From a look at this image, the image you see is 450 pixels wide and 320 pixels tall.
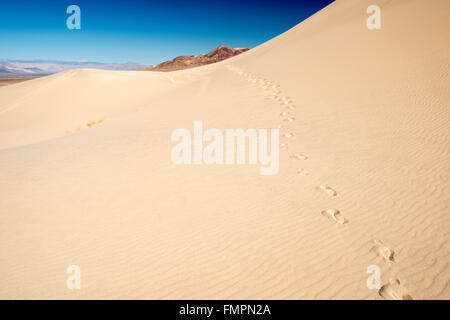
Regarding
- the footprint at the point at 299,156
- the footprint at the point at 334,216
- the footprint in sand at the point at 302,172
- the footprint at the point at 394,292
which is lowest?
the footprint at the point at 394,292

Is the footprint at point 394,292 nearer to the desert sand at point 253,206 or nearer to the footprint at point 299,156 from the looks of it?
the desert sand at point 253,206

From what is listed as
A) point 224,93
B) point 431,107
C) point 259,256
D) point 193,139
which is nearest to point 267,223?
point 259,256

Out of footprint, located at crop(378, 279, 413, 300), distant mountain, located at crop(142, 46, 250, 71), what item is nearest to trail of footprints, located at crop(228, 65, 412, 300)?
footprint, located at crop(378, 279, 413, 300)

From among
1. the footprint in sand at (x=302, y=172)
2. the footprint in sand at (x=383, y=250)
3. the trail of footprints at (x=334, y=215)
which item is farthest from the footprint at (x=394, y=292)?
the footprint in sand at (x=302, y=172)

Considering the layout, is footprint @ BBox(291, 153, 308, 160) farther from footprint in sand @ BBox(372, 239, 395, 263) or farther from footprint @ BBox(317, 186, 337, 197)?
footprint in sand @ BBox(372, 239, 395, 263)

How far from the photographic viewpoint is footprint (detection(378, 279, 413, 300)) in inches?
103

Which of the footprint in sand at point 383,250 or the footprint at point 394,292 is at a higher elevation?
the footprint in sand at point 383,250

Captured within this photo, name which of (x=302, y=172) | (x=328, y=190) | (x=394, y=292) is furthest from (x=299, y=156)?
(x=394, y=292)

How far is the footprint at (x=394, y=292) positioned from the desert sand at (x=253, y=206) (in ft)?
0.04

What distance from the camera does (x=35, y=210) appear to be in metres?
4.01

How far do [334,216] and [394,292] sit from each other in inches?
49.4

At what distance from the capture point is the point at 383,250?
10.3 ft

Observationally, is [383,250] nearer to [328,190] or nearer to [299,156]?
[328,190]

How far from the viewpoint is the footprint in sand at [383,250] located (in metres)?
3.02
